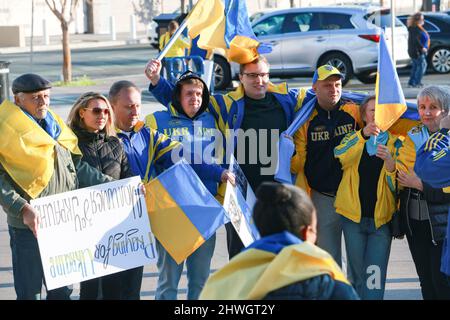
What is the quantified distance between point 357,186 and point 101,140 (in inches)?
65.9

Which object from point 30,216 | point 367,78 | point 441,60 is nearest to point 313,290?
point 30,216

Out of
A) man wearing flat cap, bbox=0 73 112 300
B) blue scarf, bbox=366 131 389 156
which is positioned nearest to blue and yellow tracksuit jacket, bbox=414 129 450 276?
blue scarf, bbox=366 131 389 156

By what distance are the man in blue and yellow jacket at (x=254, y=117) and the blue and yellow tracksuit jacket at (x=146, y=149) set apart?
0.42 m

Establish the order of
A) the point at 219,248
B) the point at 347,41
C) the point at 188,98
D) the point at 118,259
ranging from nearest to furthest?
the point at 118,259, the point at 188,98, the point at 219,248, the point at 347,41

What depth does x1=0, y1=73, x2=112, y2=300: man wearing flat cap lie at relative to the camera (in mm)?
5617

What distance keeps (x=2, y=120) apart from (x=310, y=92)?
2.23 metres

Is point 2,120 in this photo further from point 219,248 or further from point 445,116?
point 219,248

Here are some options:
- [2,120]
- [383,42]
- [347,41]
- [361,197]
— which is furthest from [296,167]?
[347,41]

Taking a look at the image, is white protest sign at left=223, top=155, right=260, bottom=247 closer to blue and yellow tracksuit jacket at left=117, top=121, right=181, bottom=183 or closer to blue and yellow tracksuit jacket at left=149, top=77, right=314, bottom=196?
blue and yellow tracksuit jacket at left=149, top=77, right=314, bottom=196

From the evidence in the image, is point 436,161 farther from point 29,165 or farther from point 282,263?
point 282,263

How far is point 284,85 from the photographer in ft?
22.0

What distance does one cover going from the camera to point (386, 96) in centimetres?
623

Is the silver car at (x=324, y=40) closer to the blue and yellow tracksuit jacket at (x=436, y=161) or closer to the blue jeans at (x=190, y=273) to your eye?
the blue jeans at (x=190, y=273)

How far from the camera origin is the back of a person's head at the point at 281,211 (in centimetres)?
356
